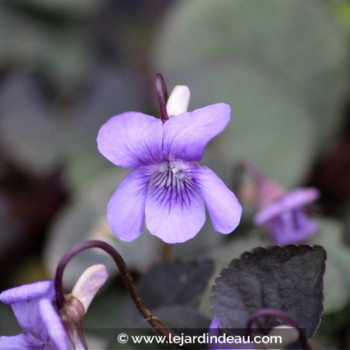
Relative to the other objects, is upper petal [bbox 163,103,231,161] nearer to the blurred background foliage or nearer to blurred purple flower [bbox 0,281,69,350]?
blurred purple flower [bbox 0,281,69,350]

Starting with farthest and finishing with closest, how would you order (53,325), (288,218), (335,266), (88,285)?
(288,218) → (335,266) → (88,285) → (53,325)

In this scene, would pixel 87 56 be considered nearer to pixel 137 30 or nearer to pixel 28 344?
pixel 137 30

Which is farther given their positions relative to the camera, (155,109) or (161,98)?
(155,109)

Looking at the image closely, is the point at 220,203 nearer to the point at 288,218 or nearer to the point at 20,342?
the point at 20,342

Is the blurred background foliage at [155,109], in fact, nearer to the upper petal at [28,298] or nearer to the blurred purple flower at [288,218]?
the blurred purple flower at [288,218]

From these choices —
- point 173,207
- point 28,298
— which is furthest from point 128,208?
point 28,298

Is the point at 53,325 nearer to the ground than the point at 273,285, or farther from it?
farther from it

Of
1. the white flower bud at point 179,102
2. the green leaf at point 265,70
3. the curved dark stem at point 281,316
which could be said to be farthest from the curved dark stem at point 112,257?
the green leaf at point 265,70
